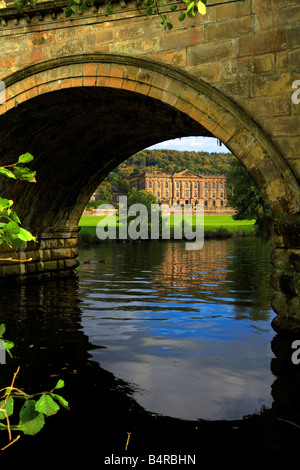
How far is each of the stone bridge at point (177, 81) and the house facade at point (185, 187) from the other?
361ft

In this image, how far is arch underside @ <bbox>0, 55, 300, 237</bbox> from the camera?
278 inches

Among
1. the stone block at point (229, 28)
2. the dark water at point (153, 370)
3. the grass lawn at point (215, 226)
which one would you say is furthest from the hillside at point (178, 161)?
the stone block at point (229, 28)

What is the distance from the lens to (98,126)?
11.8m

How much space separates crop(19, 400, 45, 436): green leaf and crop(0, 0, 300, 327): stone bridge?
17.4 ft

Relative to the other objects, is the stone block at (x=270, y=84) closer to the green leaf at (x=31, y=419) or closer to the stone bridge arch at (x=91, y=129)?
the stone bridge arch at (x=91, y=129)

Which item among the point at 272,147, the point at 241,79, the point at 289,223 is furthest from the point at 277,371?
the point at 241,79

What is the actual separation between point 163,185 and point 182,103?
115775mm


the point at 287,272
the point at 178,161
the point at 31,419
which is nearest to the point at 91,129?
the point at 287,272

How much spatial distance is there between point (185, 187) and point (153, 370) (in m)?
121

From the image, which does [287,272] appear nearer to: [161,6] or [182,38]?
[161,6]

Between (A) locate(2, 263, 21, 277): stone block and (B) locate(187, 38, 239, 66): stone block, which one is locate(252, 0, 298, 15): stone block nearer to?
(B) locate(187, 38, 239, 66): stone block

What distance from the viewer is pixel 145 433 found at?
14.4ft

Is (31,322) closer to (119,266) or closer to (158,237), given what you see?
(119,266)

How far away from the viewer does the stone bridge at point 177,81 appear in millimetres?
6895
